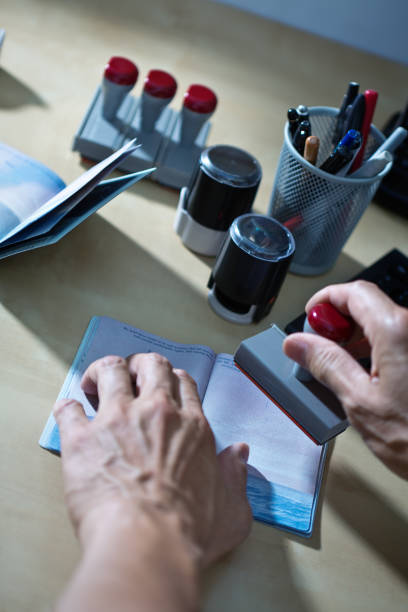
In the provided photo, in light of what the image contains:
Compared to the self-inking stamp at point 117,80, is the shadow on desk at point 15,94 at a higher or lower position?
lower

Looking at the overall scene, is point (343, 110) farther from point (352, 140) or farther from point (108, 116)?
point (108, 116)

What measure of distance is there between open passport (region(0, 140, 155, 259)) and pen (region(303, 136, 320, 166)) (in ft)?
0.75

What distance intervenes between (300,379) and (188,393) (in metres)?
0.15

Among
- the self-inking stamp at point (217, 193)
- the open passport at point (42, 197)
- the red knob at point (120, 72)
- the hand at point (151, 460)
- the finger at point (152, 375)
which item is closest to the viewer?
the hand at point (151, 460)

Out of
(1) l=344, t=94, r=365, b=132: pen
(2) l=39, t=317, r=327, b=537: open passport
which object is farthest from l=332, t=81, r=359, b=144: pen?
(2) l=39, t=317, r=327, b=537: open passport

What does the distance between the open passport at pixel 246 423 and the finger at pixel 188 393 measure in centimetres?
6

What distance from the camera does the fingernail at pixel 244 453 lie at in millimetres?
670

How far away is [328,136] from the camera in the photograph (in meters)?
0.95

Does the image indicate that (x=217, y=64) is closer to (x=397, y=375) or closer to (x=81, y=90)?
(x=81, y=90)

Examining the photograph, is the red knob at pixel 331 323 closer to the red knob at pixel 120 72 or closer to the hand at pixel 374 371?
the hand at pixel 374 371

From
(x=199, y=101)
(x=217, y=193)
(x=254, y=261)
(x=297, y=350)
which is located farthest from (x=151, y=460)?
(x=199, y=101)

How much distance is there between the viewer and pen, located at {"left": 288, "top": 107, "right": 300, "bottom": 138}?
33.1 inches

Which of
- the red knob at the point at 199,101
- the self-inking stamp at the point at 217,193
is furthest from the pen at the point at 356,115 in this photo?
the red knob at the point at 199,101

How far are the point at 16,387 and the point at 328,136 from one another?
2.03 ft
